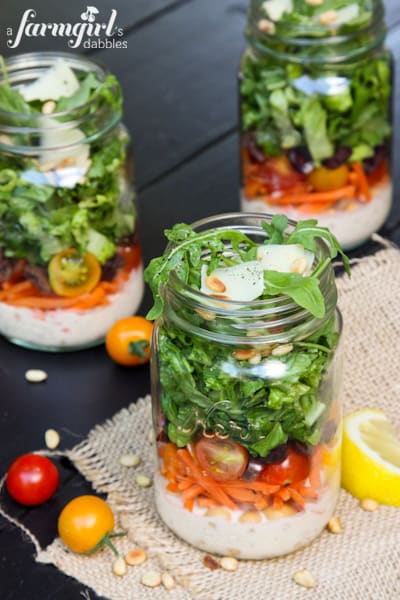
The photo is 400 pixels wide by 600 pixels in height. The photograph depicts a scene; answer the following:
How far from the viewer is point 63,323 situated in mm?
2223

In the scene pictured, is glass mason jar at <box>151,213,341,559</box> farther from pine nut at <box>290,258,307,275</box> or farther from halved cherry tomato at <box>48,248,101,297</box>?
halved cherry tomato at <box>48,248,101,297</box>

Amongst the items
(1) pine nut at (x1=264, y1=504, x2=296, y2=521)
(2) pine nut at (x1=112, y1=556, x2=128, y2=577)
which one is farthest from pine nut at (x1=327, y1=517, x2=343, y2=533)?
(2) pine nut at (x1=112, y1=556, x2=128, y2=577)

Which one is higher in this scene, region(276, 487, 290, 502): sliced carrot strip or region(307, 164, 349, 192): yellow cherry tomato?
region(307, 164, 349, 192): yellow cherry tomato

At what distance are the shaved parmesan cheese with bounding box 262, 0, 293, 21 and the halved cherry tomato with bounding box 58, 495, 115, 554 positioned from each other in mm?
1040

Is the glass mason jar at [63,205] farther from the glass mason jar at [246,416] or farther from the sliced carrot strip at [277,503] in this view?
the sliced carrot strip at [277,503]

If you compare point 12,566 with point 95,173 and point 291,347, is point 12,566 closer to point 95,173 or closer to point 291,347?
point 291,347

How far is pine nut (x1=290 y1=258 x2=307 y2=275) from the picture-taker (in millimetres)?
1665

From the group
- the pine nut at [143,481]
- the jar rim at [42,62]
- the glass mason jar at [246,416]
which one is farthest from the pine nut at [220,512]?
the jar rim at [42,62]

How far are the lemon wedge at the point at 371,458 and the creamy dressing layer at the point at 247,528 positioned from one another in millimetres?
64

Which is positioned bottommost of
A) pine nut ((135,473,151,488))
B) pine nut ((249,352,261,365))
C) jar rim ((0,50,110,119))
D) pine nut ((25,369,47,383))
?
pine nut ((25,369,47,383))

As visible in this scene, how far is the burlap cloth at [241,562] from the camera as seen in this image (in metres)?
1.78

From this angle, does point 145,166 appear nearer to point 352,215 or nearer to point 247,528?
point 352,215

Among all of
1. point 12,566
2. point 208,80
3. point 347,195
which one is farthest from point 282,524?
point 208,80

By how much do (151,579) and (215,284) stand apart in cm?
48
